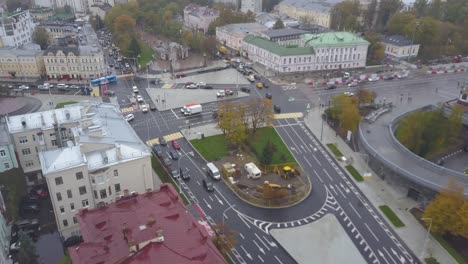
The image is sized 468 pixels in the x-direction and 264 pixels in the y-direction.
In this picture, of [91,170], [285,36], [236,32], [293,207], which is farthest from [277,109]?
[236,32]

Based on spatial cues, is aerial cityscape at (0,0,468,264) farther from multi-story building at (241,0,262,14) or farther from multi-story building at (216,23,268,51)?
multi-story building at (241,0,262,14)

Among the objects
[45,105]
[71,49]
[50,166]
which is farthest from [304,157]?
[71,49]

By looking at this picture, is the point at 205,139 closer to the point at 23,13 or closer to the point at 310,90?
the point at 310,90

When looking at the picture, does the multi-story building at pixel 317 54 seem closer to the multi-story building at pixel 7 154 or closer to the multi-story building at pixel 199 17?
the multi-story building at pixel 199 17

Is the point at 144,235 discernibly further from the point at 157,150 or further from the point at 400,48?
the point at 400,48

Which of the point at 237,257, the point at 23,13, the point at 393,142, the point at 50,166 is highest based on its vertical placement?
the point at 23,13

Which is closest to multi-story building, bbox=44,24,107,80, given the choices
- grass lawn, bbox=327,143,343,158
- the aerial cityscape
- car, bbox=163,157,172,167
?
the aerial cityscape
